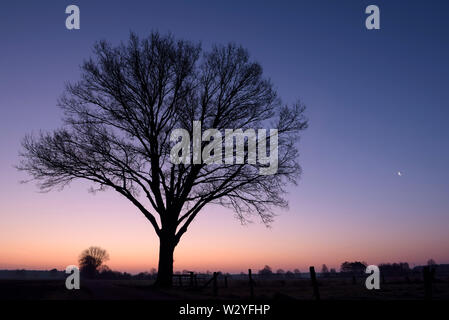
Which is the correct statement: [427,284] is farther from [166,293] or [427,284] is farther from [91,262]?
[91,262]

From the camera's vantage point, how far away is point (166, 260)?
24.1 m

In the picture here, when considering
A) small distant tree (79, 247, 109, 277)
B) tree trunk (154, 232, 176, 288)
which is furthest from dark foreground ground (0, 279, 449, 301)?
small distant tree (79, 247, 109, 277)

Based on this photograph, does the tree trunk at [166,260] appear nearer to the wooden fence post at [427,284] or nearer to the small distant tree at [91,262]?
the wooden fence post at [427,284]

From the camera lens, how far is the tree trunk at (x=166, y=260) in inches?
934

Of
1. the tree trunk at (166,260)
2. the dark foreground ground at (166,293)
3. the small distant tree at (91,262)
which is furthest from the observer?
the small distant tree at (91,262)

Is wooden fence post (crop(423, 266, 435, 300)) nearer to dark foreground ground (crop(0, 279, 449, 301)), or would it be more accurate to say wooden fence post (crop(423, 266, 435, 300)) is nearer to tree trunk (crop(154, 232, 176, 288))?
dark foreground ground (crop(0, 279, 449, 301))

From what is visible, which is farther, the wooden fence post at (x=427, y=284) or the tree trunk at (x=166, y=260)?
the tree trunk at (x=166, y=260)

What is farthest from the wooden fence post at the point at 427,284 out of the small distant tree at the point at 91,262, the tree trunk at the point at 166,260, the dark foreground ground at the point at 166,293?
the small distant tree at the point at 91,262

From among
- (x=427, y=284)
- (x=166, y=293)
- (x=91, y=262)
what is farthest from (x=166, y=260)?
(x=91, y=262)

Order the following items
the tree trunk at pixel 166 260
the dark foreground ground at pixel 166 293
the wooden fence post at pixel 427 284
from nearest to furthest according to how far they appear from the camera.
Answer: the wooden fence post at pixel 427 284
the dark foreground ground at pixel 166 293
the tree trunk at pixel 166 260

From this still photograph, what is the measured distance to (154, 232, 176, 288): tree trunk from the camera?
23.7m

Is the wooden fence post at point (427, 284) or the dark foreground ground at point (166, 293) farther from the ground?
the wooden fence post at point (427, 284)
